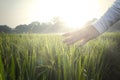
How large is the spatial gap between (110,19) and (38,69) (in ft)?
2.48

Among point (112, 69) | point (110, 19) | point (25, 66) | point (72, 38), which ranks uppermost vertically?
point (110, 19)

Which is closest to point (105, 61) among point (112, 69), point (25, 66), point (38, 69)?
point (112, 69)

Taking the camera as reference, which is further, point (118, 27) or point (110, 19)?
point (118, 27)

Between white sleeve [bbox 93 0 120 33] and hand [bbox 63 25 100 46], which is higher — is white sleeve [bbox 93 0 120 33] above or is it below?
above

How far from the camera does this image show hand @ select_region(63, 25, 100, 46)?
6.69 feet

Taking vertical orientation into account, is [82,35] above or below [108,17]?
below

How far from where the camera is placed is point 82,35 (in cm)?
211

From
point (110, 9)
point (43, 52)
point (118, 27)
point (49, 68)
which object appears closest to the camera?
point (49, 68)

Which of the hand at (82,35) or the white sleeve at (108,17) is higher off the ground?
the white sleeve at (108,17)

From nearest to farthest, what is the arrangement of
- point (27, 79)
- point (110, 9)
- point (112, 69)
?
point (27, 79)
point (110, 9)
point (112, 69)

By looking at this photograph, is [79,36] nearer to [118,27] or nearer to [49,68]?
[49,68]

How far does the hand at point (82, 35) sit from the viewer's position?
2039mm

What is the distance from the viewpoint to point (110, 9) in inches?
83.7

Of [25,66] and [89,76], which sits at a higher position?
[25,66]
